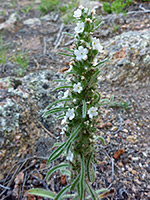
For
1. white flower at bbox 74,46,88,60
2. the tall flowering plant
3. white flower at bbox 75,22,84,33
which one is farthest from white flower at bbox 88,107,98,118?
white flower at bbox 75,22,84,33

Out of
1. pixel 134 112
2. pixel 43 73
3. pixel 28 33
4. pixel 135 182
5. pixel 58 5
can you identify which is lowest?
pixel 135 182

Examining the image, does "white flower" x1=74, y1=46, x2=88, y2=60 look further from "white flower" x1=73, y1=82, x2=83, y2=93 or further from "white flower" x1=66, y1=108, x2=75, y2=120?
"white flower" x1=66, y1=108, x2=75, y2=120

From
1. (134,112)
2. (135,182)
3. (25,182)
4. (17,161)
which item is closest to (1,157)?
(17,161)

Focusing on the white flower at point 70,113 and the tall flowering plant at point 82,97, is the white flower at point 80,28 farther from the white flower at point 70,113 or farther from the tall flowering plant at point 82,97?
the white flower at point 70,113

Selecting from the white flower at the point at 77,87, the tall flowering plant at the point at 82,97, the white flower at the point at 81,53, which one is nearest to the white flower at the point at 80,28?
the tall flowering plant at the point at 82,97

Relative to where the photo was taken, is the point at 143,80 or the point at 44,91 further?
the point at 143,80

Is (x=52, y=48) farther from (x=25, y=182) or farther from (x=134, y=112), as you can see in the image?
(x=25, y=182)

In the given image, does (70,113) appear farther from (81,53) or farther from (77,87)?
(81,53)

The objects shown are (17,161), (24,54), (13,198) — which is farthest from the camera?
(24,54)
